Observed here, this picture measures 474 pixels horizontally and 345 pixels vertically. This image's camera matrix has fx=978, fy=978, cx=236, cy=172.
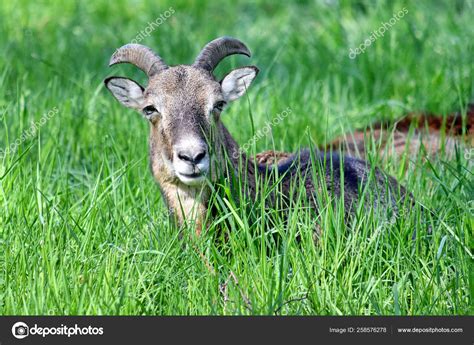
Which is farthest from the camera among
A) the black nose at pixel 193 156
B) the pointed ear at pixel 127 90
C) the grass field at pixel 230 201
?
the pointed ear at pixel 127 90

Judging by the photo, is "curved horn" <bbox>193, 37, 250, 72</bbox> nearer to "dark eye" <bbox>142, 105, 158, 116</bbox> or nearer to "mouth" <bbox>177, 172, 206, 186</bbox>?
"dark eye" <bbox>142, 105, 158, 116</bbox>

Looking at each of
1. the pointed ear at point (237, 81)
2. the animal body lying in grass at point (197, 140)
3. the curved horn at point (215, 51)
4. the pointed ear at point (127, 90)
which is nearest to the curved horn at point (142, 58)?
the animal body lying in grass at point (197, 140)

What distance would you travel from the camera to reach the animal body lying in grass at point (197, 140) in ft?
18.3

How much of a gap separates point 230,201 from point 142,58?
126 cm

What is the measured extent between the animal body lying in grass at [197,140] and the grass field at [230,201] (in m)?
0.17

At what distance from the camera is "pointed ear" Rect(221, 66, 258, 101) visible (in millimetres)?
6266

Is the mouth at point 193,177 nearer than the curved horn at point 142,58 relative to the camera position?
Yes

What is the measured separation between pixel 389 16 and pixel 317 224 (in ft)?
16.4

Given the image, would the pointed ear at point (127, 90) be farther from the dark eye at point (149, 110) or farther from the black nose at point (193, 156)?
the black nose at point (193, 156)

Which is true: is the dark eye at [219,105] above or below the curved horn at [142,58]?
below

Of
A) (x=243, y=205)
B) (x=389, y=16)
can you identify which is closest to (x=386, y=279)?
(x=243, y=205)

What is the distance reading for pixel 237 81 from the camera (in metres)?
6.34
